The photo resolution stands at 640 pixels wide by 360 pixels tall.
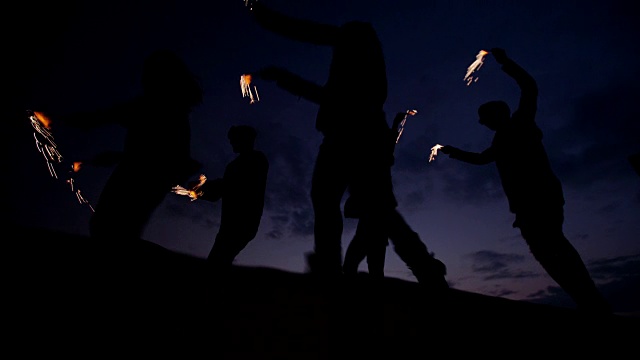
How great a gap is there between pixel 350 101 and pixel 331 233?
106 centimetres

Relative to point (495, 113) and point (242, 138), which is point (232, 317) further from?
point (495, 113)

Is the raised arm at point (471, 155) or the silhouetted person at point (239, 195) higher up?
the raised arm at point (471, 155)

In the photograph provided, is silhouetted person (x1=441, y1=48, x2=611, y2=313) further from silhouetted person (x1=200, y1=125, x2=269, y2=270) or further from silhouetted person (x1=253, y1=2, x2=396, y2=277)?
silhouetted person (x1=200, y1=125, x2=269, y2=270)

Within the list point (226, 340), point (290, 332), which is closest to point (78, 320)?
point (226, 340)

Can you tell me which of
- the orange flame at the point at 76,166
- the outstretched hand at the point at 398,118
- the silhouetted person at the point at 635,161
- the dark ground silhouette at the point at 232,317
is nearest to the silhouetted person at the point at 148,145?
the dark ground silhouette at the point at 232,317

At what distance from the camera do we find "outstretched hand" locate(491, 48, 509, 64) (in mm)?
3888

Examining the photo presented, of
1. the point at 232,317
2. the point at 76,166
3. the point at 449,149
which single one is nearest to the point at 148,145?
the point at 76,166

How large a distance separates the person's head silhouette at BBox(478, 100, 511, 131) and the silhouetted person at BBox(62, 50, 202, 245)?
367 centimetres

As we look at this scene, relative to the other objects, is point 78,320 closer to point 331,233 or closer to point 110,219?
point 110,219

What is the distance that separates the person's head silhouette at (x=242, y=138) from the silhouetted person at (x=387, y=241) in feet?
6.78

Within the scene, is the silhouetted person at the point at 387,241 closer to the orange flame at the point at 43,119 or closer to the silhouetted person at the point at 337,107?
the silhouetted person at the point at 337,107

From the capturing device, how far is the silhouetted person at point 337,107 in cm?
229

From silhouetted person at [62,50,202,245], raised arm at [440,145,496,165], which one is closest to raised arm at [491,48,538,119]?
raised arm at [440,145,496,165]

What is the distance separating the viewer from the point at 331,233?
2.24m
